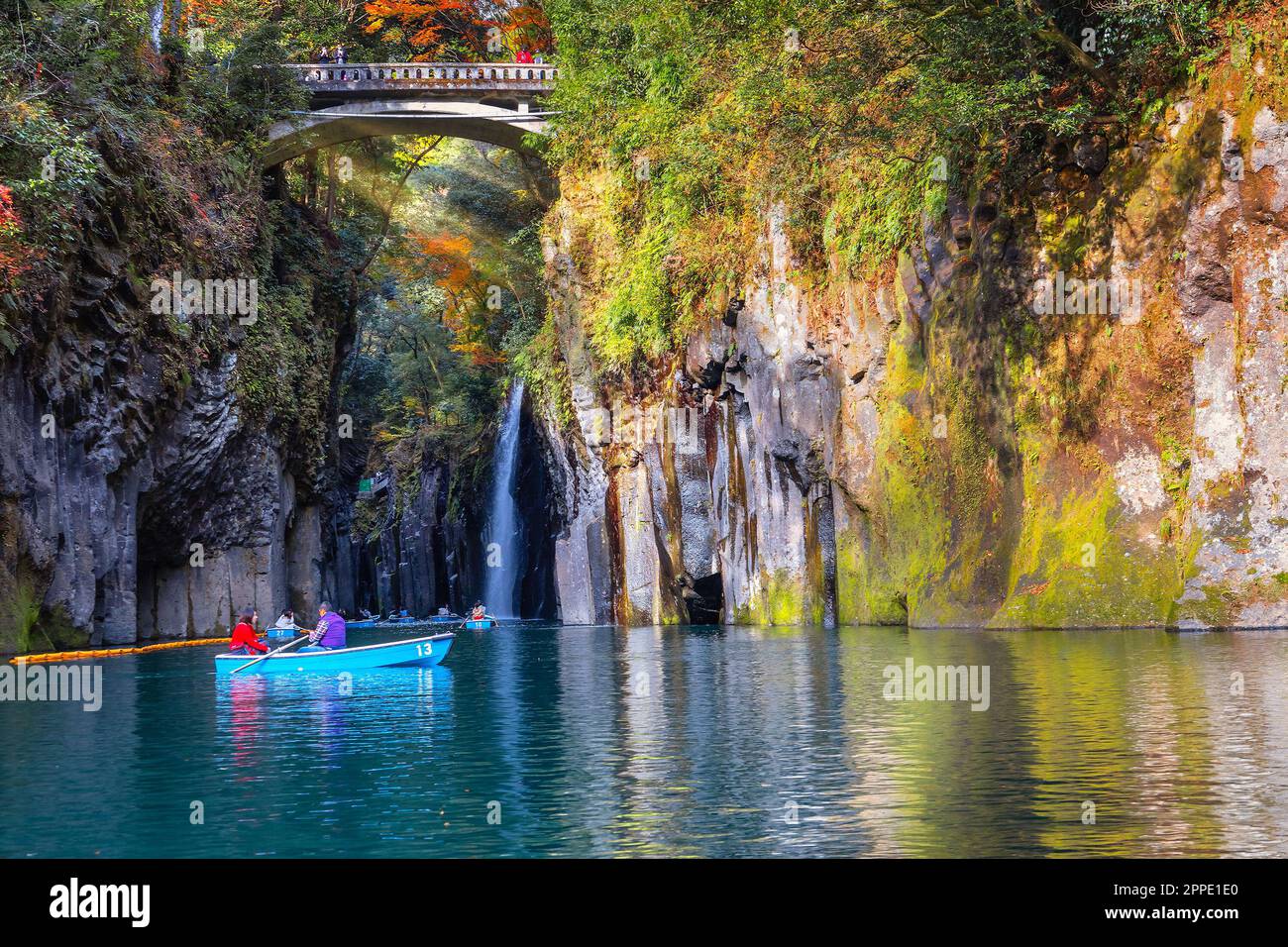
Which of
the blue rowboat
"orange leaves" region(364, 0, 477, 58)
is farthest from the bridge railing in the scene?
the blue rowboat

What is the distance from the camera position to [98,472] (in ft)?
108

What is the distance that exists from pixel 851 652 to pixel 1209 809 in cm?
1425

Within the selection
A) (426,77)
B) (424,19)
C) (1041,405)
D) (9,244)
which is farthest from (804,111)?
(424,19)

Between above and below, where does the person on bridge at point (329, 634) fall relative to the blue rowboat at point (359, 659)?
above

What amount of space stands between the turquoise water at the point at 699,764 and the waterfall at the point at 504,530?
3762 cm

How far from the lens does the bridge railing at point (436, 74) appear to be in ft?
160

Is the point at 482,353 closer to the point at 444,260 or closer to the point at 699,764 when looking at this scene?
the point at 444,260

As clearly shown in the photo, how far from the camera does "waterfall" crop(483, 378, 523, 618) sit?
59250mm

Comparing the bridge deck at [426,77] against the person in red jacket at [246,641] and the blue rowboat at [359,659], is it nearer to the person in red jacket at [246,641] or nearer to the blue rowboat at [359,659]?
the person in red jacket at [246,641]

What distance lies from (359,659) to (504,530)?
34.8 metres

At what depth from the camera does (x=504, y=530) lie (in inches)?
2368

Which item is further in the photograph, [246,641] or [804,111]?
[804,111]

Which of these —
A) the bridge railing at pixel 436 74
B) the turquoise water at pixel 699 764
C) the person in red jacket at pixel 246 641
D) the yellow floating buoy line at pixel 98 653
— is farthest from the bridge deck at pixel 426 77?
the turquoise water at pixel 699 764

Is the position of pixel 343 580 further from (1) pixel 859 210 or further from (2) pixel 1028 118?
(2) pixel 1028 118
